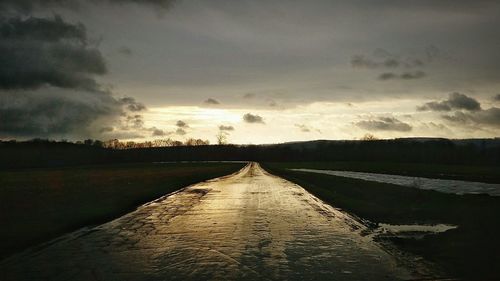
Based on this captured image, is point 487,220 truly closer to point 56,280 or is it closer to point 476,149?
point 56,280

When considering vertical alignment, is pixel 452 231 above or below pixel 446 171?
below

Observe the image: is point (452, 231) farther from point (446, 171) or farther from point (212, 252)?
point (446, 171)

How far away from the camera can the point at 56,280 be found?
28.3 ft

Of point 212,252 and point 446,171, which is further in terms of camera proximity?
point 446,171

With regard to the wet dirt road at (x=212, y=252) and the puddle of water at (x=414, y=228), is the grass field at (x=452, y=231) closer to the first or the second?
the puddle of water at (x=414, y=228)

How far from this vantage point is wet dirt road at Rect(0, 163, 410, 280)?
359 inches

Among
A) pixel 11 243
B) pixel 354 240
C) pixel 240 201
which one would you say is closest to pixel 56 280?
pixel 11 243

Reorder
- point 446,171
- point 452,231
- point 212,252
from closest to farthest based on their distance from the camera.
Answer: point 212,252
point 452,231
point 446,171

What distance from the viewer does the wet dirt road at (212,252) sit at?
9.12 metres

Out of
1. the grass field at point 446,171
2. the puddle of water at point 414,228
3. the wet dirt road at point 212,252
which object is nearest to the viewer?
the wet dirt road at point 212,252

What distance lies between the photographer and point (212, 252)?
11.4 m

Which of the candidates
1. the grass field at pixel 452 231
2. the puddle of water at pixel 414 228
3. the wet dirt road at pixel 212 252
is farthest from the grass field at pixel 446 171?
the wet dirt road at pixel 212 252

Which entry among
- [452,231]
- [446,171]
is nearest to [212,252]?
[452,231]

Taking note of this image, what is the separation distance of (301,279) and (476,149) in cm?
17423
